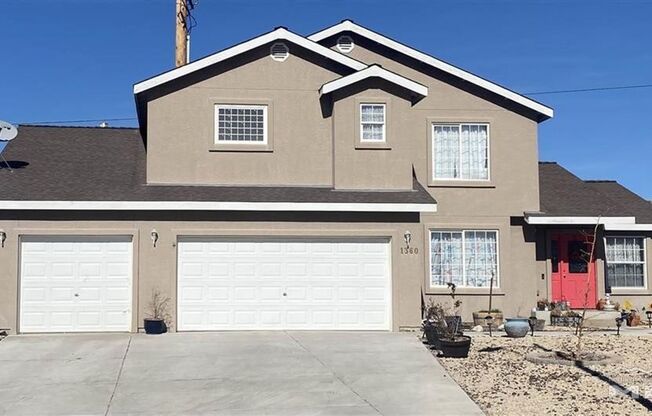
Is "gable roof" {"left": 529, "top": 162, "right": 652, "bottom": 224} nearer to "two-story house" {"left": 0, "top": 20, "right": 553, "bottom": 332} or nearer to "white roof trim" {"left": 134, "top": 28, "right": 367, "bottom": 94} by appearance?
"two-story house" {"left": 0, "top": 20, "right": 553, "bottom": 332}

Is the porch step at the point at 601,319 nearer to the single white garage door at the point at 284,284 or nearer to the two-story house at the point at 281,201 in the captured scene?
the two-story house at the point at 281,201

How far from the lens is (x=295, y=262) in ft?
56.0

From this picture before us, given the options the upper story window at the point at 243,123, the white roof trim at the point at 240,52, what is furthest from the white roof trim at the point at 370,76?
the upper story window at the point at 243,123

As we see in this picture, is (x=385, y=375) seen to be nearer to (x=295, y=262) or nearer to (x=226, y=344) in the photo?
(x=226, y=344)

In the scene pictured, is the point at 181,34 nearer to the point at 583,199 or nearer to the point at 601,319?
the point at 583,199

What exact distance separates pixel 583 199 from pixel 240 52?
10.6 meters

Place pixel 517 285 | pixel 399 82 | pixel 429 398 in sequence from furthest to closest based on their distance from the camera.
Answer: pixel 517 285 < pixel 399 82 < pixel 429 398

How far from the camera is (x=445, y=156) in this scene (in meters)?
19.9

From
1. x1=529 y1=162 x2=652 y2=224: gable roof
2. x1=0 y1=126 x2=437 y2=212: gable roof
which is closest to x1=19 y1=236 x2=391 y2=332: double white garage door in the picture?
x1=0 y1=126 x2=437 y2=212: gable roof

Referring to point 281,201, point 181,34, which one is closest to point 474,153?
point 281,201

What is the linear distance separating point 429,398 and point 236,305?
6905 mm

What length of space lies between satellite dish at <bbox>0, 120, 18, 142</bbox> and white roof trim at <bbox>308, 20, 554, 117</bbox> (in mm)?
8323

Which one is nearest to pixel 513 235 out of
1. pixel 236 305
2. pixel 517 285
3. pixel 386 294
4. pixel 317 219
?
pixel 517 285

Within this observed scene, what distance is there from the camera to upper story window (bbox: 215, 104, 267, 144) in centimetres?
1795
